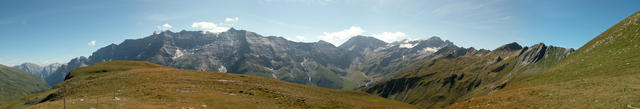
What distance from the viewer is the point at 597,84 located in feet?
120

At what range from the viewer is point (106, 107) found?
28.0m

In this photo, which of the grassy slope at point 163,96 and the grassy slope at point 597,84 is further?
the grassy slope at point 163,96

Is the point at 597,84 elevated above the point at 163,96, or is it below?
below

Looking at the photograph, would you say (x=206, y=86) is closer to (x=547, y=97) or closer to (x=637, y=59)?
(x=547, y=97)

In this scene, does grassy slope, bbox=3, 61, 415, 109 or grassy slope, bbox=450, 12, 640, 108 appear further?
grassy slope, bbox=3, 61, 415, 109

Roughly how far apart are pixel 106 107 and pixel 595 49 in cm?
9815

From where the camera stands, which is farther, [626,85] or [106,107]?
[626,85]

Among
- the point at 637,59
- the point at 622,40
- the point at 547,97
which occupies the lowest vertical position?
the point at 547,97

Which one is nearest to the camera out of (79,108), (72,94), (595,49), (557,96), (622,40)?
(79,108)

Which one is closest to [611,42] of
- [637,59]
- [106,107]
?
[637,59]

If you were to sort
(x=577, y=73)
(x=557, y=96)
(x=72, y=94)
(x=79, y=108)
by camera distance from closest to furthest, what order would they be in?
(x=79, y=108) < (x=557, y=96) < (x=72, y=94) < (x=577, y=73)

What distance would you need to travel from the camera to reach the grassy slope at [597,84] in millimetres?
27875

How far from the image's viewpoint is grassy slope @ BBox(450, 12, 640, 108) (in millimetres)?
27875

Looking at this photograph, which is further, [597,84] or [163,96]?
[597,84]
